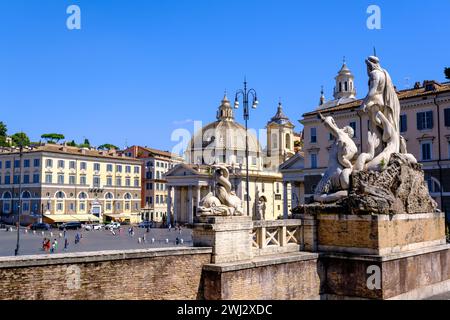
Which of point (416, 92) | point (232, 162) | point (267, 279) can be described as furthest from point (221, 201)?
point (232, 162)

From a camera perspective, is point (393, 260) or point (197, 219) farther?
point (393, 260)

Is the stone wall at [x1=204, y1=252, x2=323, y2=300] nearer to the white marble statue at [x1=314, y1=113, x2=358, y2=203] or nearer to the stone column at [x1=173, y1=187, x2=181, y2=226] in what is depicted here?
the white marble statue at [x1=314, y1=113, x2=358, y2=203]

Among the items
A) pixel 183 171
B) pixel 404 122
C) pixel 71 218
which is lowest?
pixel 71 218

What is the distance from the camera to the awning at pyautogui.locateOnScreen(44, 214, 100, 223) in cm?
6638

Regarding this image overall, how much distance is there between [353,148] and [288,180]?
4934 centimetres

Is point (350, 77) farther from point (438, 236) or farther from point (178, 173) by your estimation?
point (438, 236)

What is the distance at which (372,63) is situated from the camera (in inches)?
537

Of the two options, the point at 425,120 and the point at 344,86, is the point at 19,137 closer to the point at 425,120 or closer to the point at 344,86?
the point at 344,86

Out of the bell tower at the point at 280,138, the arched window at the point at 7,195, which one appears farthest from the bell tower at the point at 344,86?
the arched window at the point at 7,195

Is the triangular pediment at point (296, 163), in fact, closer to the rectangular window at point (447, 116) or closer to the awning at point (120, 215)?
the rectangular window at point (447, 116)

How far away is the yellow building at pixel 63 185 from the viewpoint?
67688 millimetres

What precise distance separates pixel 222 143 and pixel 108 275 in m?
84.3

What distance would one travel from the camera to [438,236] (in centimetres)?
1394
